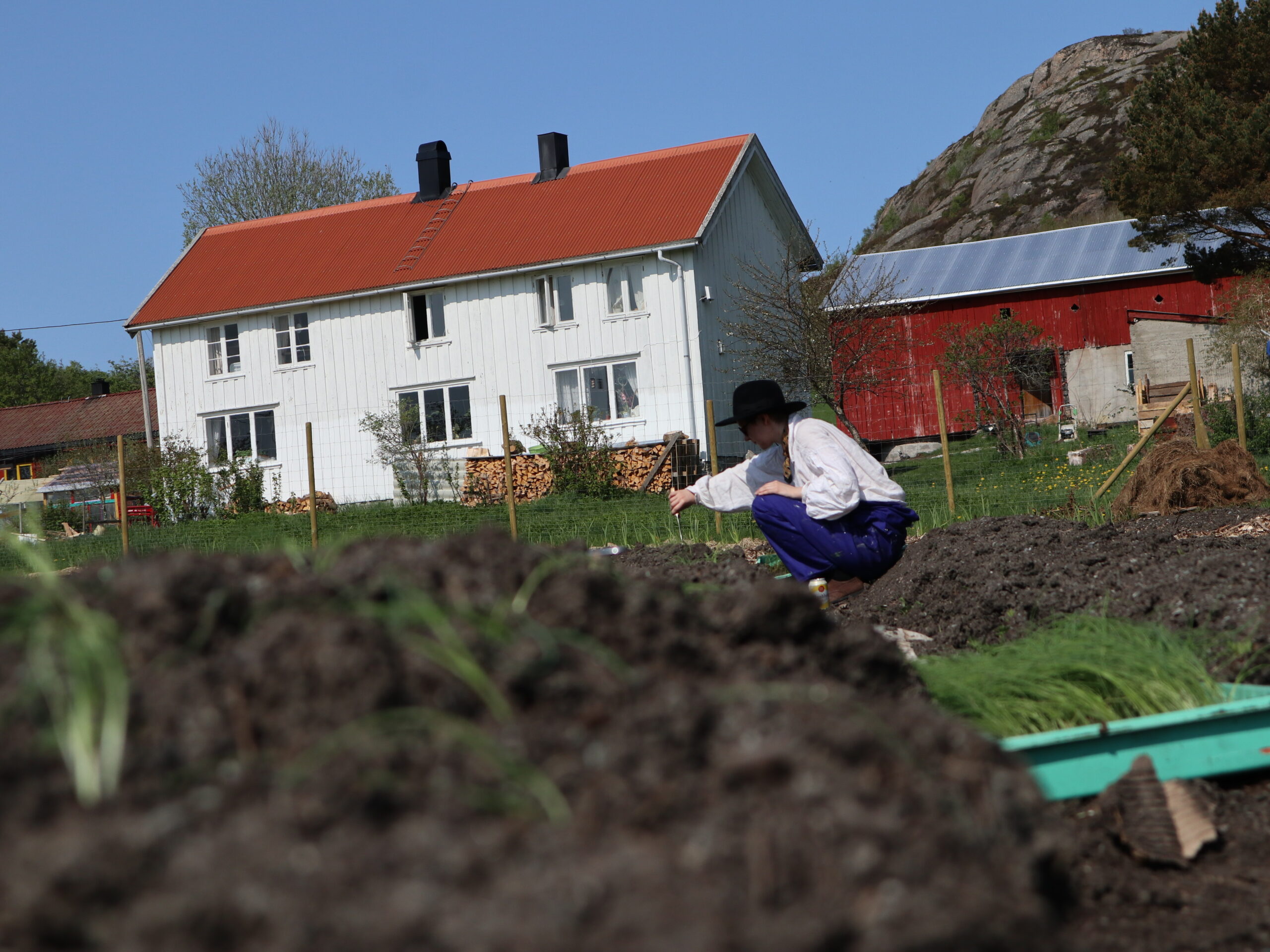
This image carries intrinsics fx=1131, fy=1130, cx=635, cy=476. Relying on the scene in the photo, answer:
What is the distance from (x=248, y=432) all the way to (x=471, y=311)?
19.3 feet

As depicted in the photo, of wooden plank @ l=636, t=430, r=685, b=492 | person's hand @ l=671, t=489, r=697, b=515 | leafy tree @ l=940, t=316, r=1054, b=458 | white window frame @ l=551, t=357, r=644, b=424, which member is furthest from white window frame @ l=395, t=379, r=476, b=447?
person's hand @ l=671, t=489, r=697, b=515

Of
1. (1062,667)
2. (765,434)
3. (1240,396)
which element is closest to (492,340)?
(1240,396)

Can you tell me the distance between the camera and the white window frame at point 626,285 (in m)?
21.4

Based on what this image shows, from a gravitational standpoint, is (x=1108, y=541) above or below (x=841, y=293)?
below

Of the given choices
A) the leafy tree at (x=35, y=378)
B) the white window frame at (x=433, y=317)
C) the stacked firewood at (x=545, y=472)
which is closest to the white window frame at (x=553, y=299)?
the white window frame at (x=433, y=317)

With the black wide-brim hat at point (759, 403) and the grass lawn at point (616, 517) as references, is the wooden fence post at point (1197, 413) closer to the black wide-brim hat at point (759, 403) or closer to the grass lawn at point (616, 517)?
the grass lawn at point (616, 517)

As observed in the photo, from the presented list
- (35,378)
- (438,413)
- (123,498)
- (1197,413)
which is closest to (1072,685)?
(1197,413)

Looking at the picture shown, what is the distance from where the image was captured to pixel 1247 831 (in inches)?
112

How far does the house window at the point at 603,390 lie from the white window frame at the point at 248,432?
6438 millimetres

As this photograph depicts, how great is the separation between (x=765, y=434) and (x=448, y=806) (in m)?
4.53

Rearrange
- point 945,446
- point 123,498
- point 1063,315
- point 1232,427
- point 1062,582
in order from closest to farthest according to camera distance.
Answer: point 1062,582, point 945,446, point 123,498, point 1232,427, point 1063,315

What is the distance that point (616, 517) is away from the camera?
12.7 metres

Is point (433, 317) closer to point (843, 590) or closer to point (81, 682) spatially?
point (843, 590)

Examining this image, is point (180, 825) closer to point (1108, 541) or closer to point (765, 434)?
point (765, 434)
